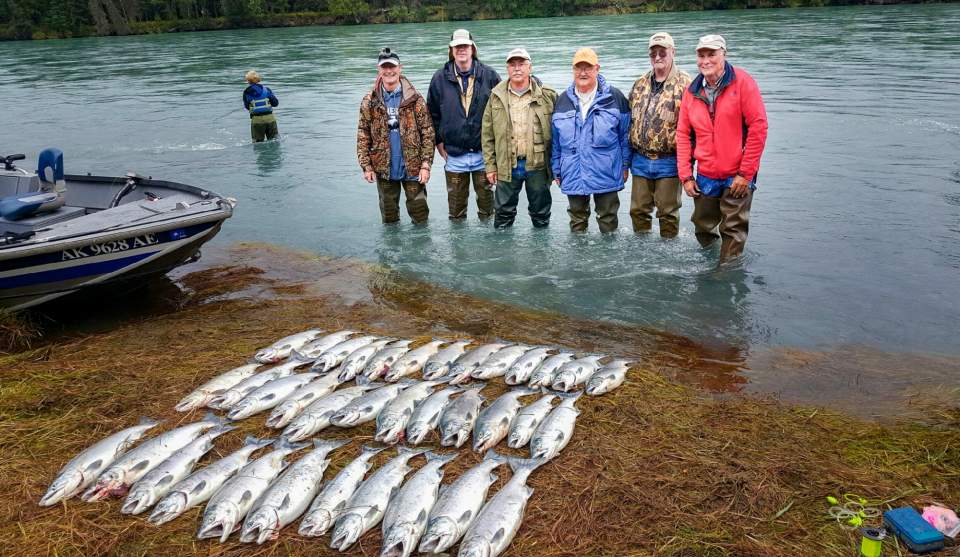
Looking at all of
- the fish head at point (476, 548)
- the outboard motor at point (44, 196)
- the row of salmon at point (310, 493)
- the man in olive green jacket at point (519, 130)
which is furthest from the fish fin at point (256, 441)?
the man in olive green jacket at point (519, 130)

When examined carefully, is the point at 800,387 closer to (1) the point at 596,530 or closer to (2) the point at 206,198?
(1) the point at 596,530

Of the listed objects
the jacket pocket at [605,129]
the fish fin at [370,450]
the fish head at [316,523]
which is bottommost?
the fish head at [316,523]

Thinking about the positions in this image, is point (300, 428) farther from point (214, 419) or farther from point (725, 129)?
point (725, 129)

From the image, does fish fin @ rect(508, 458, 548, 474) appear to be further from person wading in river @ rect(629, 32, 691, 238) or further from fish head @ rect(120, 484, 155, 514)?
person wading in river @ rect(629, 32, 691, 238)

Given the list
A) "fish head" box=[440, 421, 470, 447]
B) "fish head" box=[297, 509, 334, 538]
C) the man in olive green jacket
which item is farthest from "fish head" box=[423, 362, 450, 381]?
the man in olive green jacket

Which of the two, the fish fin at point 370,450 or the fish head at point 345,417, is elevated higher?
the fish head at point 345,417

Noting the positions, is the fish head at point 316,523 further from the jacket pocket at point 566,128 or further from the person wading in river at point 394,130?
the person wading in river at point 394,130

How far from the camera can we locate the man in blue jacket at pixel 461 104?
816cm

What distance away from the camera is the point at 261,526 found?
4133 millimetres

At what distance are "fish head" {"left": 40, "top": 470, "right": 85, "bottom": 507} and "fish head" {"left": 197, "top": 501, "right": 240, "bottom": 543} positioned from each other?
97 cm

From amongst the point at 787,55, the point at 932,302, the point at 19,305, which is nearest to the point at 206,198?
the point at 19,305

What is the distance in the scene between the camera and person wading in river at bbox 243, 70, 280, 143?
55.6 ft

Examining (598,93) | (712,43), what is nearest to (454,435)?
(712,43)

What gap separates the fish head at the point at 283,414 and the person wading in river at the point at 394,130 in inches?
154
